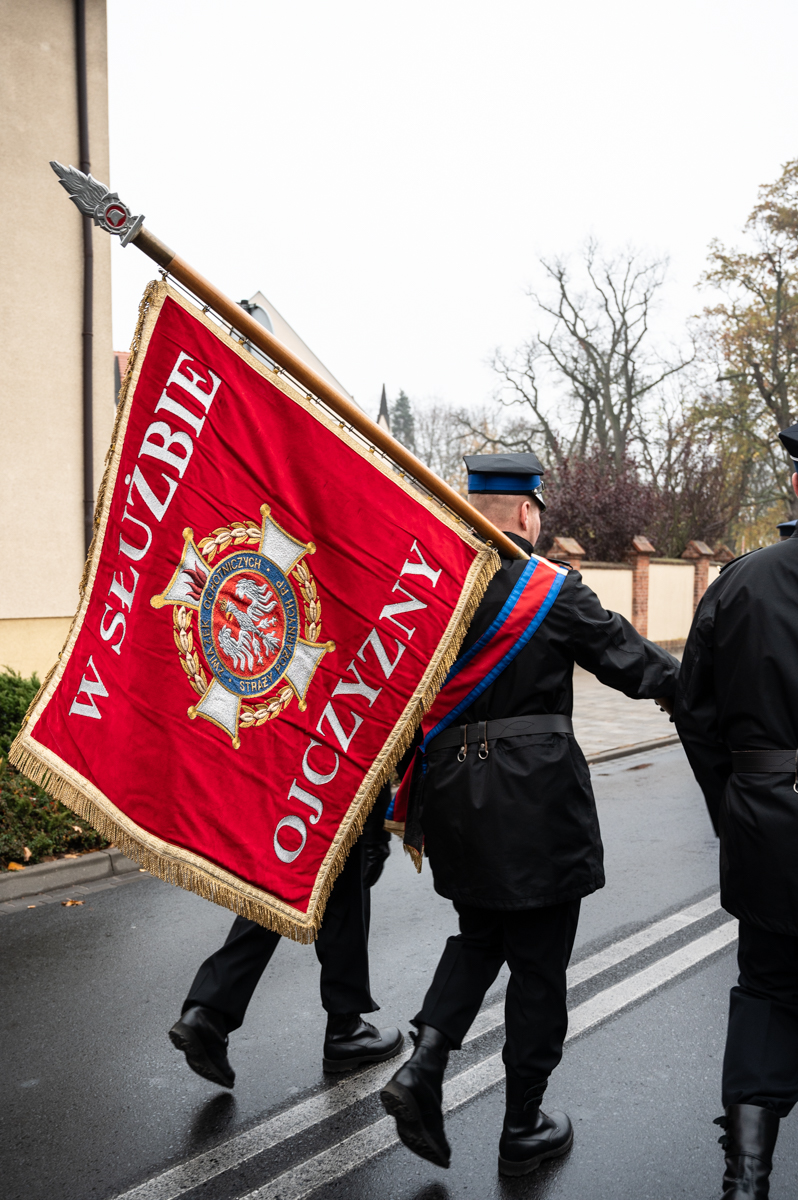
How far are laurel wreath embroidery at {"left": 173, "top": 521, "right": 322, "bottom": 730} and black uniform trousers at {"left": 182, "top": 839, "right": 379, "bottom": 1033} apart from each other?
0.61 metres

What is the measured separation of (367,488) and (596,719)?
35.3 feet

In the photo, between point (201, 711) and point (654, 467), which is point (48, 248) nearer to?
point (201, 711)

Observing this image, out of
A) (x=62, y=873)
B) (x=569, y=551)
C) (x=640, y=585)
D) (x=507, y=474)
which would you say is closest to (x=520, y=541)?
(x=507, y=474)

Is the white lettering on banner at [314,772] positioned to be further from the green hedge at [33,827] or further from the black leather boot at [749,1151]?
the green hedge at [33,827]

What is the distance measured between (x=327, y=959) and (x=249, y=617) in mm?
1254

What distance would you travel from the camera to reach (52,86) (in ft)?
31.3

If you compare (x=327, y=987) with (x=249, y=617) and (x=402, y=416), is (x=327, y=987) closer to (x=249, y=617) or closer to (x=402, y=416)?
(x=249, y=617)

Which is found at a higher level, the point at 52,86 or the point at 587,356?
the point at 587,356

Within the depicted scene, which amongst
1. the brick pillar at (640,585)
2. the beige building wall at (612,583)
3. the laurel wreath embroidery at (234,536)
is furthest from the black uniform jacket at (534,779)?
the brick pillar at (640,585)

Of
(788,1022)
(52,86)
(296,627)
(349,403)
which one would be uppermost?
(52,86)

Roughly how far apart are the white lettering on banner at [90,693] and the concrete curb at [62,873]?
2730 millimetres

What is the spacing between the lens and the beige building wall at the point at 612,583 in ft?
66.1

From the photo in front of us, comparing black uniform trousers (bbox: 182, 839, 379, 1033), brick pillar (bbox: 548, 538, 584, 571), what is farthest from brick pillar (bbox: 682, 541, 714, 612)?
black uniform trousers (bbox: 182, 839, 379, 1033)

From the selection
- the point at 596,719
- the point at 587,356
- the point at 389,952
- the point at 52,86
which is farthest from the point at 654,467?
the point at 389,952
